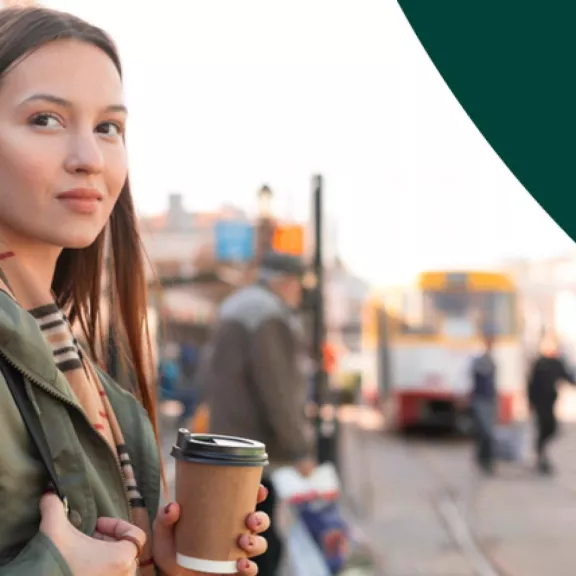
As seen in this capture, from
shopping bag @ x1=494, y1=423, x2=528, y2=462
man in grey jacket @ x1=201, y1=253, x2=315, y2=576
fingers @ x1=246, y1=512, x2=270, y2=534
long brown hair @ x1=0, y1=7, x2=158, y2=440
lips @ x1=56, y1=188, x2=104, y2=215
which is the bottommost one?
shopping bag @ x1=494, y1=423, x2=528, y2=462

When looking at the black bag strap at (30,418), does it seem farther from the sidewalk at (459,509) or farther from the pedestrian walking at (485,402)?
the pedestrian walking at (485,402)

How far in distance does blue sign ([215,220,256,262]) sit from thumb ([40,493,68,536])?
11.9m

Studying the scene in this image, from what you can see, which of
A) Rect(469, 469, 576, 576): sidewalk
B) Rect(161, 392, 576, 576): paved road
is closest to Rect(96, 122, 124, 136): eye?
Rect(161, 392, 576, 576): paved road

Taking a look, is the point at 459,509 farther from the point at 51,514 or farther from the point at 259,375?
the point at 51,514

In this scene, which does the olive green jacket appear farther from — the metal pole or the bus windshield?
the bus windshield

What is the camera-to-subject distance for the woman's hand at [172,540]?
4.69 feet

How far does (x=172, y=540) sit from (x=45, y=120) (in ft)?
2.11

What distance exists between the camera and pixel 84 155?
4.58 ft

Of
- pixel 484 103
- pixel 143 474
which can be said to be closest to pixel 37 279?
pixel 143 474

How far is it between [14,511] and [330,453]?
7.10m

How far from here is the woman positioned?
124 centimetres

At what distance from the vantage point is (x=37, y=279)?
4.75 feet

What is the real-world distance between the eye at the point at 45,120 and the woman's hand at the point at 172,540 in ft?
1.84

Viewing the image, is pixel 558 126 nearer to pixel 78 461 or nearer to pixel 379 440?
pixel 78 461
